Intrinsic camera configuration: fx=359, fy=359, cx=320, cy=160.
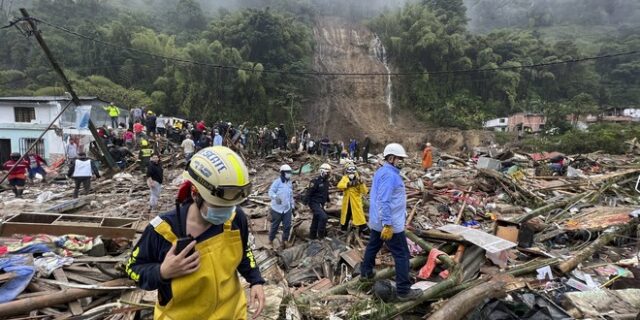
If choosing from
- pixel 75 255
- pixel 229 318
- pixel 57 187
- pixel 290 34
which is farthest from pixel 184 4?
pixel 229 318

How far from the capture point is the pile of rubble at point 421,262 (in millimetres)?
3912

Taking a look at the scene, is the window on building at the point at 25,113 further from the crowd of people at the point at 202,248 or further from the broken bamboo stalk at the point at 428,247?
the crowd of people at the point at 202,248

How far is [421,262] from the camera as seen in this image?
549cm

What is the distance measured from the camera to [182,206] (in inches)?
72.2

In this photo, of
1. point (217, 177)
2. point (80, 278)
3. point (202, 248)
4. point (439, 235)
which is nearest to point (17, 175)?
point (80, 278)

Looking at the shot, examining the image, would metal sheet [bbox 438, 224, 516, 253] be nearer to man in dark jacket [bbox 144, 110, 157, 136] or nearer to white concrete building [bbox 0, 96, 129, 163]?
man in dark jacket [bbox 144, 110, 157, 136]

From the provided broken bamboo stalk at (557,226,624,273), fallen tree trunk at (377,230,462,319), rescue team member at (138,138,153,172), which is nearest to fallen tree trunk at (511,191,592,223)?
broken bamboo stalk at (557,226,624,273)

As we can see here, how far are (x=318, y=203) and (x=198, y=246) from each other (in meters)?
5.89

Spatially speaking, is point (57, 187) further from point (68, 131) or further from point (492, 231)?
point (492, 231)

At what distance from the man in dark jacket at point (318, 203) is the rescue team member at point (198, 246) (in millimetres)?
5606

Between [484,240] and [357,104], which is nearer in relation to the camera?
[484,240]

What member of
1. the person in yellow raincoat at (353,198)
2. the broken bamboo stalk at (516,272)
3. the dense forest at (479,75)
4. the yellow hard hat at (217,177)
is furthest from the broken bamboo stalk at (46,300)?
the dense forest at (479,75)

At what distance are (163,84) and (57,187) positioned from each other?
70.1ft

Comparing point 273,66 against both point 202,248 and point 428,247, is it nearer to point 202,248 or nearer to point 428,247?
point 428,247
